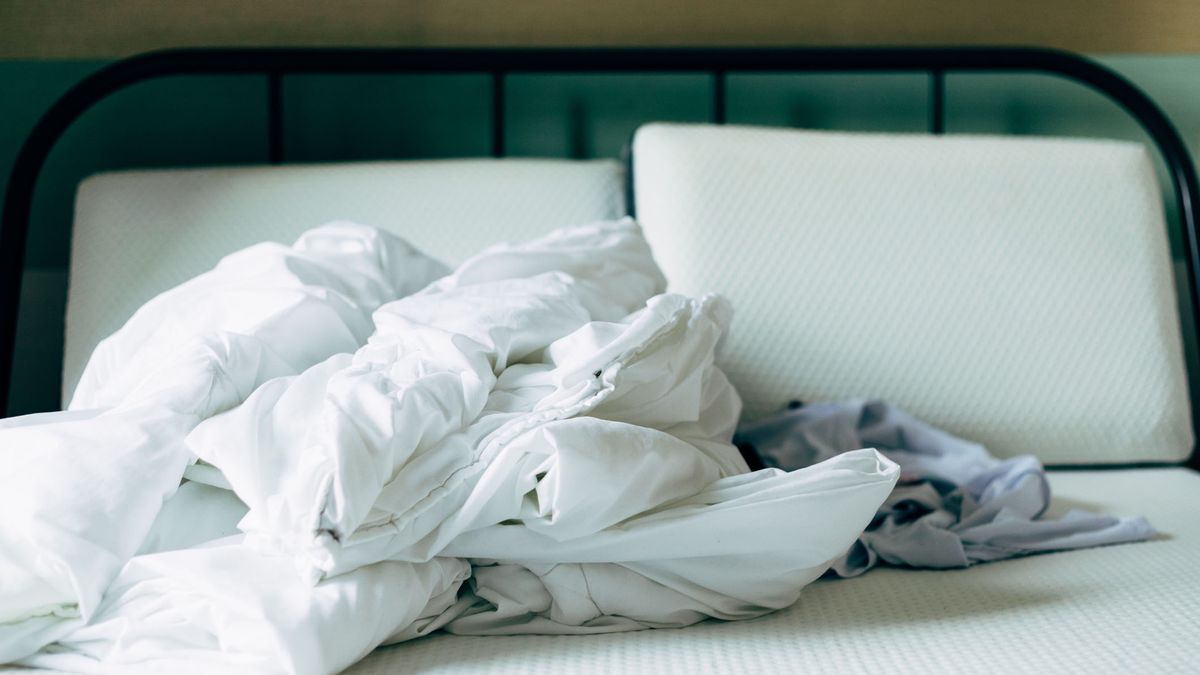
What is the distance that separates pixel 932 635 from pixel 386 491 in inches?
16.0

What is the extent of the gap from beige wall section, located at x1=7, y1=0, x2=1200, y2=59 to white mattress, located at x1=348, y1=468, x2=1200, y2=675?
A: 3.36 ft

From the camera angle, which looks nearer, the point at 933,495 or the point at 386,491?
the point at 386,491

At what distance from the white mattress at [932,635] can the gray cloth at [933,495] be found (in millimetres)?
24

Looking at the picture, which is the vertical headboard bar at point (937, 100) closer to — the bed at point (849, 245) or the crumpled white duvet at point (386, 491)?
the bed at point (849, 245)

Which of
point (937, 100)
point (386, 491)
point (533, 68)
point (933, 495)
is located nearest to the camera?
point (386, 491)

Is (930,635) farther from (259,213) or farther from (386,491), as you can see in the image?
(259,213)

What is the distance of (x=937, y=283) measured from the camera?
4.37ft

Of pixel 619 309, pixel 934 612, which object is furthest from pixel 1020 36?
pixel 934 612

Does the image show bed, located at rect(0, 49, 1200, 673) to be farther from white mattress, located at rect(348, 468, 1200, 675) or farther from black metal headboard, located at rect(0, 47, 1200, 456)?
white mattress, located at rect(348, 468, 1200, 675)

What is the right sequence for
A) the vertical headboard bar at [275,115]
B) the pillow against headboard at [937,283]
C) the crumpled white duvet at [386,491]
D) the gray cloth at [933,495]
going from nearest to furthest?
the crumpled white duvet at [386,491]
the gray cloth at [933,495]
the pillow against headboard at [937,283]
the vertical headboard bar at [275,115]

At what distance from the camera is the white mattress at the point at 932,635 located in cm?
70

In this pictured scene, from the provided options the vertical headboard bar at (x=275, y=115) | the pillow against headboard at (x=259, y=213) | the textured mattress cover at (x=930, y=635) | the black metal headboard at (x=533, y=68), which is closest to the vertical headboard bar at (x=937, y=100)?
the black metal headboard at (x=533, y=68)

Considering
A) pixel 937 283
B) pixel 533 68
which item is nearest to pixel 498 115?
pixel 533 68

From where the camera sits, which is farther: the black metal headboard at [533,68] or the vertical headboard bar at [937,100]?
the vertical headboard bar at [937,100]
